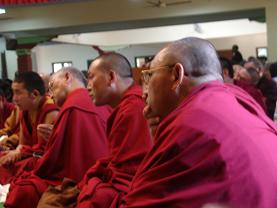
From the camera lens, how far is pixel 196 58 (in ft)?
5.49

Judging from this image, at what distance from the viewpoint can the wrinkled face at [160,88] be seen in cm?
169

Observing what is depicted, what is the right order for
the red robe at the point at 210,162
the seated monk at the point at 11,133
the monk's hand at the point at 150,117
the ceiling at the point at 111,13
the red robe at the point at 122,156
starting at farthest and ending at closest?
the ceiling at the point at 111,13 → the seated monk at the point at 11,133 → the red robe at the point at 122,156 → the monk's hand at the point at 150,117 → the red robe at the point at 210,162

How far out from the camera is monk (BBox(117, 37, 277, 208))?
1311 mm

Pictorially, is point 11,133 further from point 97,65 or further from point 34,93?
point 97,65

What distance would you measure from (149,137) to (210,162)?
123 centimetres

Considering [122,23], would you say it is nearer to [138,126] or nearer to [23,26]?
[23,26]

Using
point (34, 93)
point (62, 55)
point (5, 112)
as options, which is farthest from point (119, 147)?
point (62, 55)

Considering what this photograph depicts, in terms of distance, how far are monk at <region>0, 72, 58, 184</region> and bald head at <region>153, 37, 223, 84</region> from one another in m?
2.13

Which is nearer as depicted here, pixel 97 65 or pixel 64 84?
pixel 97 65

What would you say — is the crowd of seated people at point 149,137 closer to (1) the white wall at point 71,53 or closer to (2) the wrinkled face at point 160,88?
(2) the wrinkled face at point 160,88

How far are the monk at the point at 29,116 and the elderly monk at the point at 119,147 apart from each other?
0.99 metres

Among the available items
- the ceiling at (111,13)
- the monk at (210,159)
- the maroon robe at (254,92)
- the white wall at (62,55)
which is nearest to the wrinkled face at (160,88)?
the monk at (210,159)

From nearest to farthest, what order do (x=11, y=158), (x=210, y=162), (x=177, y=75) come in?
(x=210, y=162) → (x=177, y=75) → (x=11, y=158)

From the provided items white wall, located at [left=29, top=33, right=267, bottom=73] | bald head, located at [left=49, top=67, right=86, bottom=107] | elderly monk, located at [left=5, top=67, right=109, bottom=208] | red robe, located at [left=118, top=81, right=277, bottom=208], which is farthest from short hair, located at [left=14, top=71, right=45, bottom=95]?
white wall, located at [left=29, top=33, right=267, bottom=73]
